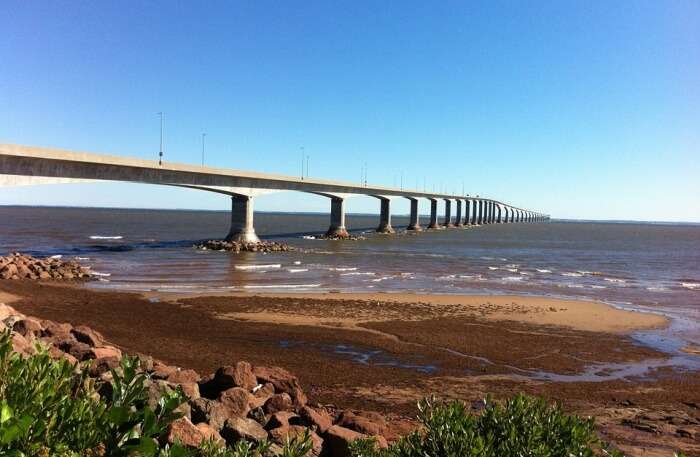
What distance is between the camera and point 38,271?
2833 cm

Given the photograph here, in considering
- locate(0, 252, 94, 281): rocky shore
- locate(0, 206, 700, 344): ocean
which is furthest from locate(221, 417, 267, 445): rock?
locate(0, 252, 94, 281): rocky shore

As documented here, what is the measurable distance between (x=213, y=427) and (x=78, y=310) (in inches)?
565

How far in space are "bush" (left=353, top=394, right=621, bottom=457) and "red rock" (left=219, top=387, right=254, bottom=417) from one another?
8.97 feet

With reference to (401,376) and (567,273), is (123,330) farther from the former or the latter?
(567,273)

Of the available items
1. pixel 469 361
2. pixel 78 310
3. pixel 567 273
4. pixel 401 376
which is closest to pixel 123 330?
pixel 78 310

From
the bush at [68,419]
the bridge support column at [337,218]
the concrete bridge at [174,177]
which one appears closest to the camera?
the bush at [68,419]

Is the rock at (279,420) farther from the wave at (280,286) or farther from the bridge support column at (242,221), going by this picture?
the bridge support column at (242,221)

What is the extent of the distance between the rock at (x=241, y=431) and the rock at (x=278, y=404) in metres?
1.03

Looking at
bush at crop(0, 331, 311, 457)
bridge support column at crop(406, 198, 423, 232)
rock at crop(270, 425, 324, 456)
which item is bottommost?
rock at crop(270, 425, 324, 456)

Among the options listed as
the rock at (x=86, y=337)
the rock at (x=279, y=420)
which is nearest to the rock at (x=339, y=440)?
the rock at (x=279, y=420)

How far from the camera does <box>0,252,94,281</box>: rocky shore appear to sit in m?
27.2

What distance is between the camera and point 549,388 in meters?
11.9

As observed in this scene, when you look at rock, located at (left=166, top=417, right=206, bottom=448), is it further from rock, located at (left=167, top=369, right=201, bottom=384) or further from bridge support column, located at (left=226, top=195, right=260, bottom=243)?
bridge support column, located at (left=226, top=195, right=260, bottom=243)

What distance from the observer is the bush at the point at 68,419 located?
3240mm
